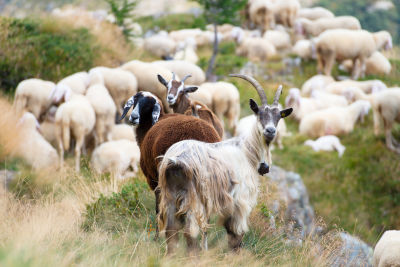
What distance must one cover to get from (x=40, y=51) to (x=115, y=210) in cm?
827

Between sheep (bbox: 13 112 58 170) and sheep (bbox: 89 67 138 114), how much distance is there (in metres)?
2.03

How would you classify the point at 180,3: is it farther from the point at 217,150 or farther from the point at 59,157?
the point at 217,150

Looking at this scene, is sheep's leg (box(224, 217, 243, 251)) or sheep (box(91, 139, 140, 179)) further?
sheep (box(91, 139, 140, 179))

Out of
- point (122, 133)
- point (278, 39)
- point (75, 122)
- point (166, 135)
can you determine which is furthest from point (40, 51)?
point (278, 39)

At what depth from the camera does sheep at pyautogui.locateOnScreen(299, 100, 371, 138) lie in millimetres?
15133

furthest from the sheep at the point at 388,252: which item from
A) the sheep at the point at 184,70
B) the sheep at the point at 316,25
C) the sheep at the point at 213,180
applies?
the sheep at the point at 316,25

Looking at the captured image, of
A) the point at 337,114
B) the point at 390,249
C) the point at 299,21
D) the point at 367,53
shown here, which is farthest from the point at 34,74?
the point at 299,21

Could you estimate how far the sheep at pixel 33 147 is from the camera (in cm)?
973

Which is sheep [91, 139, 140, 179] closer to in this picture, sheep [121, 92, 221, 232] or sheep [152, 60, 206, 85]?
sheep [152, 60, 206, 85]

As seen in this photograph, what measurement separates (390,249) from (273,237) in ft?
5.12

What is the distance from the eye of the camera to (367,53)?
19016mm

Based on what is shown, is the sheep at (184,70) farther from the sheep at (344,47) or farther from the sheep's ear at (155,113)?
the sheep at (344,47)

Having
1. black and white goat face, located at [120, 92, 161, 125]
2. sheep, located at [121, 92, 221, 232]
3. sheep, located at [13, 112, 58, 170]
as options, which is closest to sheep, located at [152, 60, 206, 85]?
sheep, located at [13, 112, 58, 170]

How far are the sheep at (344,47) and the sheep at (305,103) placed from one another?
2838 millimetres
